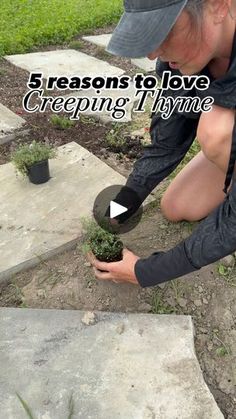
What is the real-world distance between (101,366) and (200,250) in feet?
1.85

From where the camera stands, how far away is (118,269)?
1.99 m

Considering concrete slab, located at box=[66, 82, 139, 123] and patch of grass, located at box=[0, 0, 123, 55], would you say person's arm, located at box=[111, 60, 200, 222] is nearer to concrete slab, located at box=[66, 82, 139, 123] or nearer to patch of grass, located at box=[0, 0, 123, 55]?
concrete slab, located at box=[66, 82, 139, 123]

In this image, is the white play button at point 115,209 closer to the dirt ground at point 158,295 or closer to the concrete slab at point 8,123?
the dirt ground at point 158,295

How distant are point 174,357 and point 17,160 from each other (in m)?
1.40

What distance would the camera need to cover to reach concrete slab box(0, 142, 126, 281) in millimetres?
2314

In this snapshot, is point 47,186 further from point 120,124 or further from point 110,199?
point 120,124

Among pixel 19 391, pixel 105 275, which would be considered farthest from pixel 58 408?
pixel 105 275

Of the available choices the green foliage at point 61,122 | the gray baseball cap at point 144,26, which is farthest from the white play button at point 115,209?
the green foliage at point 61,122

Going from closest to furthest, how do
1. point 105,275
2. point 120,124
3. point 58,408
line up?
point 58,408 < point 105,275 < point 120,124

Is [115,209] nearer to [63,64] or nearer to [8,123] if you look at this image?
[8,123]

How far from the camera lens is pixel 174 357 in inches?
71.1
